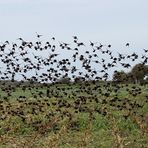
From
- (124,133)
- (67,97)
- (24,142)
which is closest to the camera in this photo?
(24,142)

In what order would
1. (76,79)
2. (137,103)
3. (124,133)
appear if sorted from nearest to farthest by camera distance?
(124,133)
(137,103)
(76,79)

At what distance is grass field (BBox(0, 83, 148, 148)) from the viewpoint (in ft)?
44.3

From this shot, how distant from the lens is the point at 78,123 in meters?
16.1

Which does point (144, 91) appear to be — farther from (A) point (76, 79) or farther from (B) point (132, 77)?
(B) point (132, 77)

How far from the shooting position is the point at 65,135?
1442cm

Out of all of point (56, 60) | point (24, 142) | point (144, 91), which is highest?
point (56, 60)

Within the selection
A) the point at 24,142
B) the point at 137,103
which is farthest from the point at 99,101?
the point at 24,142

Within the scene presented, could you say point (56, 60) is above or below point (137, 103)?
above

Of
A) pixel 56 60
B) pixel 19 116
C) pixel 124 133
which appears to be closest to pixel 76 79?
pixel 56 60

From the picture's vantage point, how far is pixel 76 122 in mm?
16141

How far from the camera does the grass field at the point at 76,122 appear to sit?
13.5m

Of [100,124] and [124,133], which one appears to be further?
[100,124]

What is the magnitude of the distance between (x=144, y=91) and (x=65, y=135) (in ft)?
32.7

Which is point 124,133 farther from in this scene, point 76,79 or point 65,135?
point 76,79
